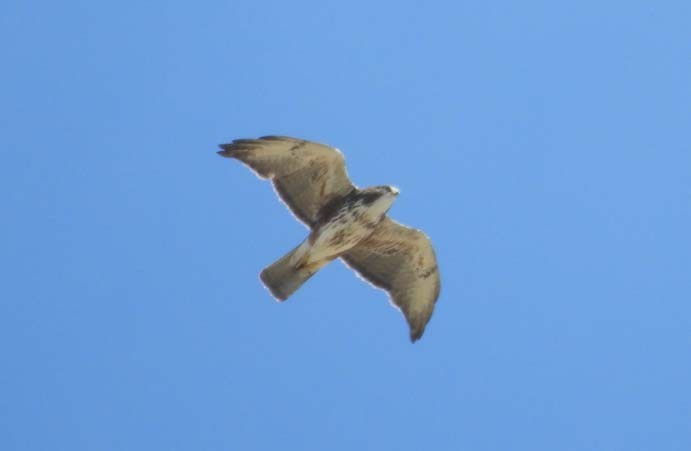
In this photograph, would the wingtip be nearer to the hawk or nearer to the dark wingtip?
the hawk

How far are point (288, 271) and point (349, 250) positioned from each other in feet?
4.26

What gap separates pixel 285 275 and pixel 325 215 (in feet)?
2.88

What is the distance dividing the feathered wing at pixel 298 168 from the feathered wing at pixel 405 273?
3.03 ft

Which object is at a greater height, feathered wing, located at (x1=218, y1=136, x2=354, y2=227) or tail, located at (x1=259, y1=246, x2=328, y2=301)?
feathered wing, located at (x1=218, y1=136, x2=354, y2=227)

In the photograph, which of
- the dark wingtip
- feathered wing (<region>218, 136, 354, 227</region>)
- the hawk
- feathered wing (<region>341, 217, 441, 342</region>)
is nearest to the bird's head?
the hawk

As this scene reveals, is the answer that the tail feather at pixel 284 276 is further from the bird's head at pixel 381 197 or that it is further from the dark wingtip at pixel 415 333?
the dark wingtip at pixel 415 333

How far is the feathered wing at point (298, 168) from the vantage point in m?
18.3

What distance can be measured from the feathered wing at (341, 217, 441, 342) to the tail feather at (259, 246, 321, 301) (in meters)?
1.15

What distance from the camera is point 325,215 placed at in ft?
61.2

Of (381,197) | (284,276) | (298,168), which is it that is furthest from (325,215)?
(284,276)

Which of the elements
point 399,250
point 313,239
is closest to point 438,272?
point 399,250

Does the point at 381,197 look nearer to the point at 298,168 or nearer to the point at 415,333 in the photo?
the point at 298,168

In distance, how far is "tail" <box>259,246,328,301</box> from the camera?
723 inches

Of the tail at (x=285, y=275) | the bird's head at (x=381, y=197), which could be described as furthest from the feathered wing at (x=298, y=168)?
the tail at (x=285, y=275)
